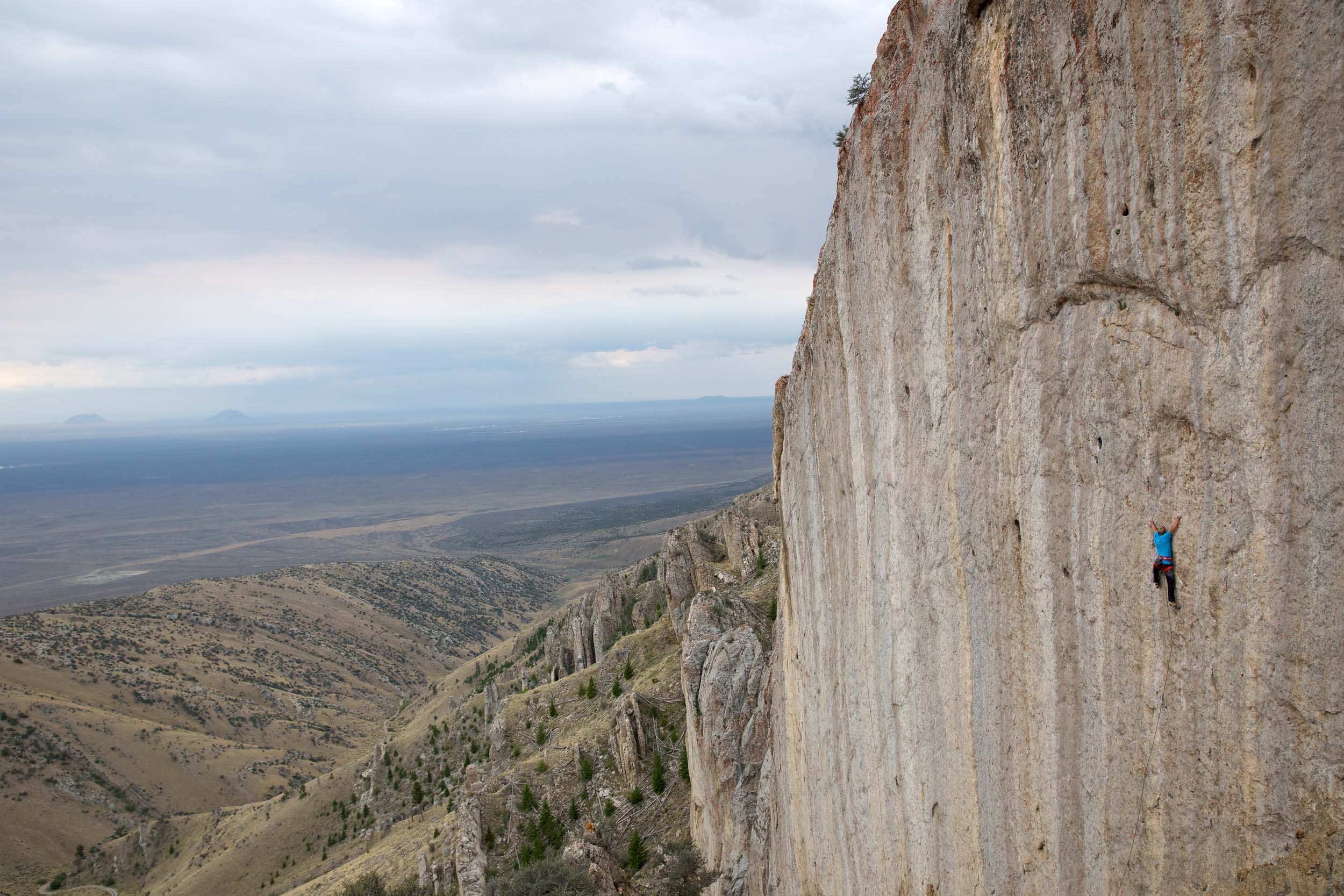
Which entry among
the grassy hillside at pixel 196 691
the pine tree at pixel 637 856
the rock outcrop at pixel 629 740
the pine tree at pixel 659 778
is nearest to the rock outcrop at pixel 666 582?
the rock outcrop at pixel 629 740

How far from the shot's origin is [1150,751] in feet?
22.2

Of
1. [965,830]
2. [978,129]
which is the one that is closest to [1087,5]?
[978,129]

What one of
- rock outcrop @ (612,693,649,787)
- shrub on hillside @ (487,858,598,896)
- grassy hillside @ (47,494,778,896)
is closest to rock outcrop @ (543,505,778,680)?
grassy hillside @ (47,494,778,896)

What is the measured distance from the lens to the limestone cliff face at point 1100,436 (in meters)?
5.60

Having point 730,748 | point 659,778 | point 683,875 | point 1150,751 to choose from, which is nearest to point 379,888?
point 659,778

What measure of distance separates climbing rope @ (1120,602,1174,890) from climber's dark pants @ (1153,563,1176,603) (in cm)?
10

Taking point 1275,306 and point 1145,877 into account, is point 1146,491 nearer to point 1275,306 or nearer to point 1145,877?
point 1275,306

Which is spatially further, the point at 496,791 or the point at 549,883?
the point at 496,791

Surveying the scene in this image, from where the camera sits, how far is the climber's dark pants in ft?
21.0

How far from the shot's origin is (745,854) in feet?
68.0

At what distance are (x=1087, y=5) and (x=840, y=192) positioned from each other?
556 cm

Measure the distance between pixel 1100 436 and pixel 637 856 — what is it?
24024 mm

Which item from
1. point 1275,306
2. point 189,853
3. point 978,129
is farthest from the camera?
point 189,853

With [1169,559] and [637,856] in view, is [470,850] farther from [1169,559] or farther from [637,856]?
[1169,559]
